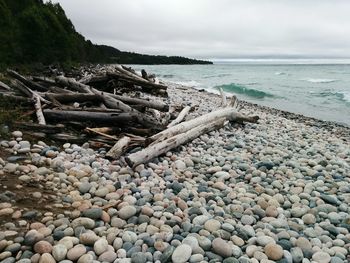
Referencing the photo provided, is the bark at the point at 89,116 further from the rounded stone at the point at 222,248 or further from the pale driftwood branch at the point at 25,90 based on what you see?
the rounded stone at the point at 222,248

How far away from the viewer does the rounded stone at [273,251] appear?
3723 millimetres

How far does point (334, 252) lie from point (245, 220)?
1.00m

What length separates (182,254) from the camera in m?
3.58

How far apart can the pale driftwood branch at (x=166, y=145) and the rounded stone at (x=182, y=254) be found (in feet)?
7.03

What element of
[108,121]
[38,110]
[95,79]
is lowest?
[108,121]

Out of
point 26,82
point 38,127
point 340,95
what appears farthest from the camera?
point 340,95

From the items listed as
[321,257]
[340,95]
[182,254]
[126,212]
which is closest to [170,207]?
[126,212]

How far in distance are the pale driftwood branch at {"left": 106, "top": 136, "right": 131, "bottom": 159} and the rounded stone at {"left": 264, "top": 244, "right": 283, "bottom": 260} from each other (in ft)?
9.74

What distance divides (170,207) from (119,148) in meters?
1.91

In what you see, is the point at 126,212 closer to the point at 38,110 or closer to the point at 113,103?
the point at 38,110

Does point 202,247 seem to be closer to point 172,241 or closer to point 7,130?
point 172,241

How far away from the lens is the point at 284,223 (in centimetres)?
442

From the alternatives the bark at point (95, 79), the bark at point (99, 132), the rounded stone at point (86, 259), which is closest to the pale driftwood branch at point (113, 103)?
the bark at point (99, 132)

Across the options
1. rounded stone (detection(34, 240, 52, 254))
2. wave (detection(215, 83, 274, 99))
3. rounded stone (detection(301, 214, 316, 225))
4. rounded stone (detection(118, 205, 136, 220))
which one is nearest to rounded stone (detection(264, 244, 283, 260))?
rounded stone (detection(301, 214, 316, 225))
